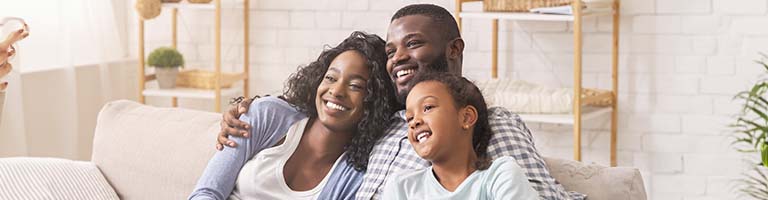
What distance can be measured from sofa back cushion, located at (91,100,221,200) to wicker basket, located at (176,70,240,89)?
155cm

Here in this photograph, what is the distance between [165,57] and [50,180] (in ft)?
6.09

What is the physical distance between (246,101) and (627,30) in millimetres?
1932

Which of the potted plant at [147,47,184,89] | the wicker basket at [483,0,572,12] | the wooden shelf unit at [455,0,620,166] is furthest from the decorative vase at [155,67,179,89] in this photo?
the wicker basket at [483,0,572,12]

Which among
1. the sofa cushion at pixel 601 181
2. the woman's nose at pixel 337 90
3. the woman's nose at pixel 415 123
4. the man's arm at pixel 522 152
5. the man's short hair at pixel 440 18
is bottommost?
the sofa cushion at pixel 601 181

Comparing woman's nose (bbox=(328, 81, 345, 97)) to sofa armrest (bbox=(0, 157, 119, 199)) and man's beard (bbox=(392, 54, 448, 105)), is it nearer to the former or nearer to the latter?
man's beard (bbox=(392, 54, 448, 105))

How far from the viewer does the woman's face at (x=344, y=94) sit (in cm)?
253

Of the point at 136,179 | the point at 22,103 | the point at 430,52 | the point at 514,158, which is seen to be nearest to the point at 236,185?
the point at 136,179

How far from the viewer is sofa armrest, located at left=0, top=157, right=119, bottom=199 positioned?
2.70 metres

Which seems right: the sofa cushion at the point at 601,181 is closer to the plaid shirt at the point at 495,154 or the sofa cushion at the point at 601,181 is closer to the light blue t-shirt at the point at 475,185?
the plaid shirt at the point at 495,154

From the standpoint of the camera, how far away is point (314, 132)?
8.59 ft

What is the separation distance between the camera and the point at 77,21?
4.50 meters

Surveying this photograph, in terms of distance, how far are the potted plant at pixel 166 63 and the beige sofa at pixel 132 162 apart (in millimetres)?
1532

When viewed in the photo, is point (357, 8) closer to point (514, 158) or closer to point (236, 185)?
point (236, 185)

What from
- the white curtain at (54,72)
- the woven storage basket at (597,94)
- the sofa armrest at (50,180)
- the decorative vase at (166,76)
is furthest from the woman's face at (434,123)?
the decorative vase at (166,76)
